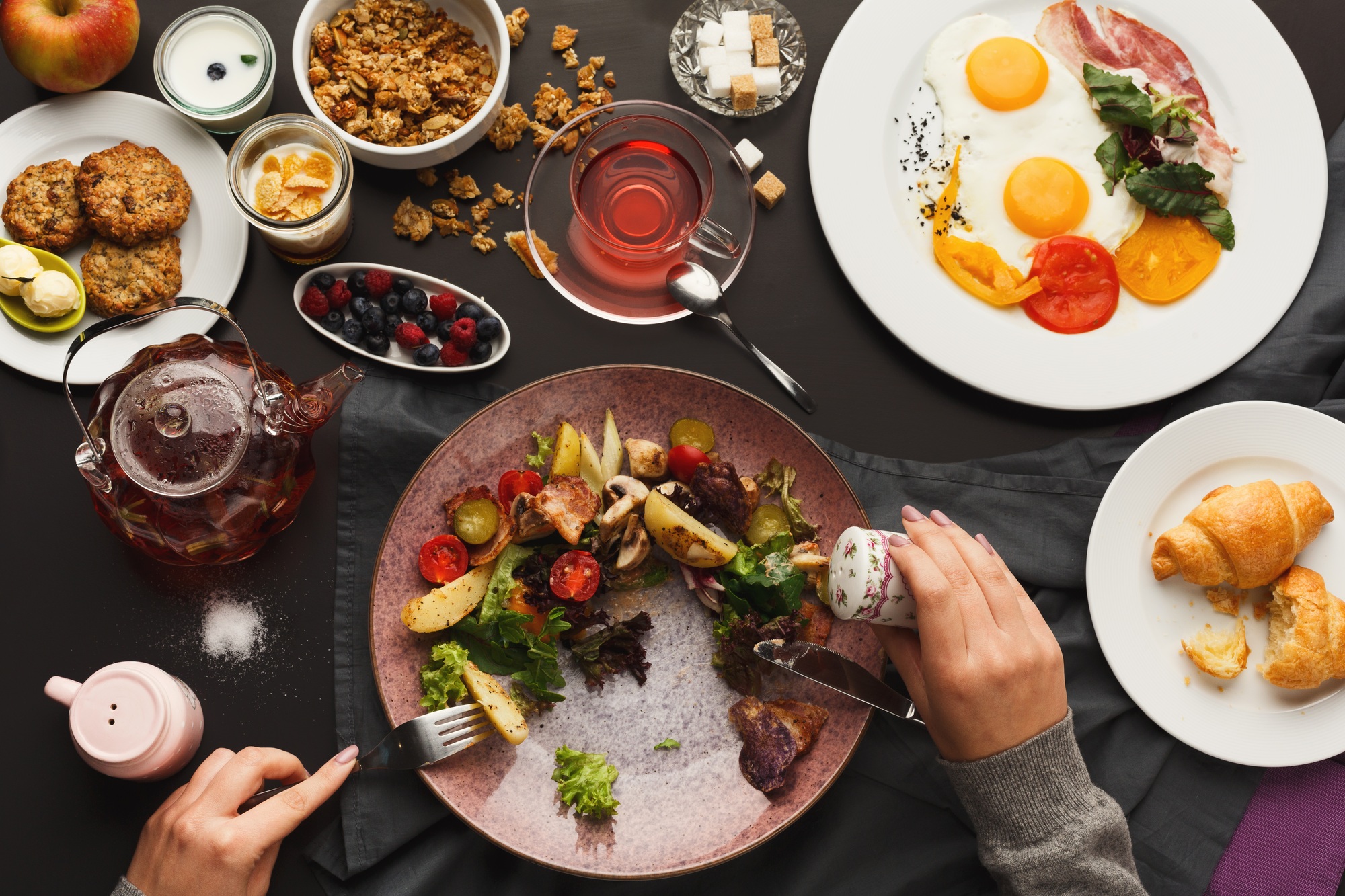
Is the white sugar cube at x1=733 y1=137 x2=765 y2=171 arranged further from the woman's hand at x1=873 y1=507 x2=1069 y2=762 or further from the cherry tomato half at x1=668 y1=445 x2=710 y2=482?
the woman's hand at x1=873 y1=507 x2=1069 y2=762

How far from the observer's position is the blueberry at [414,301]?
2.04 metres

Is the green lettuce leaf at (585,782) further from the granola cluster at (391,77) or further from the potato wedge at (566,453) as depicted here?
the granola cluster at (391,77)

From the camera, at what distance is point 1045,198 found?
218 cm

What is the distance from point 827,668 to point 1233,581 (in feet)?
3.48

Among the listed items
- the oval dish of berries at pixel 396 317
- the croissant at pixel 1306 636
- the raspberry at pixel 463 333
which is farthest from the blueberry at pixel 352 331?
the croissant at pixel 1306 636

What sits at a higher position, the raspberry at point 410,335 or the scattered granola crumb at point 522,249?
the scattered granola crumb at point 522,249

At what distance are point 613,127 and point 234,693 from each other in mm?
1678

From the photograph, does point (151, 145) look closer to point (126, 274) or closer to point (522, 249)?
point (126, 274)

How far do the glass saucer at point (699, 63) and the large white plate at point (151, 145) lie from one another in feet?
3.85

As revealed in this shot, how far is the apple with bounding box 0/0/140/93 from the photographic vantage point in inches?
75.9

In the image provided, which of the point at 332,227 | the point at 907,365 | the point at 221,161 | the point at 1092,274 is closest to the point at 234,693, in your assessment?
the point at 332,227

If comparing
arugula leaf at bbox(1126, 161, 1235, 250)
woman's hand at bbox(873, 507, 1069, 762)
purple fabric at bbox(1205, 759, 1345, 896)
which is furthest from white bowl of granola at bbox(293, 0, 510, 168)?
purple fabric at bbox(1205, 759, 1345, 896)

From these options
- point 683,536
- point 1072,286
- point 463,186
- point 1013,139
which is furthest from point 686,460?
point 1013,139

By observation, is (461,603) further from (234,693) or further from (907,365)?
(907,365)
